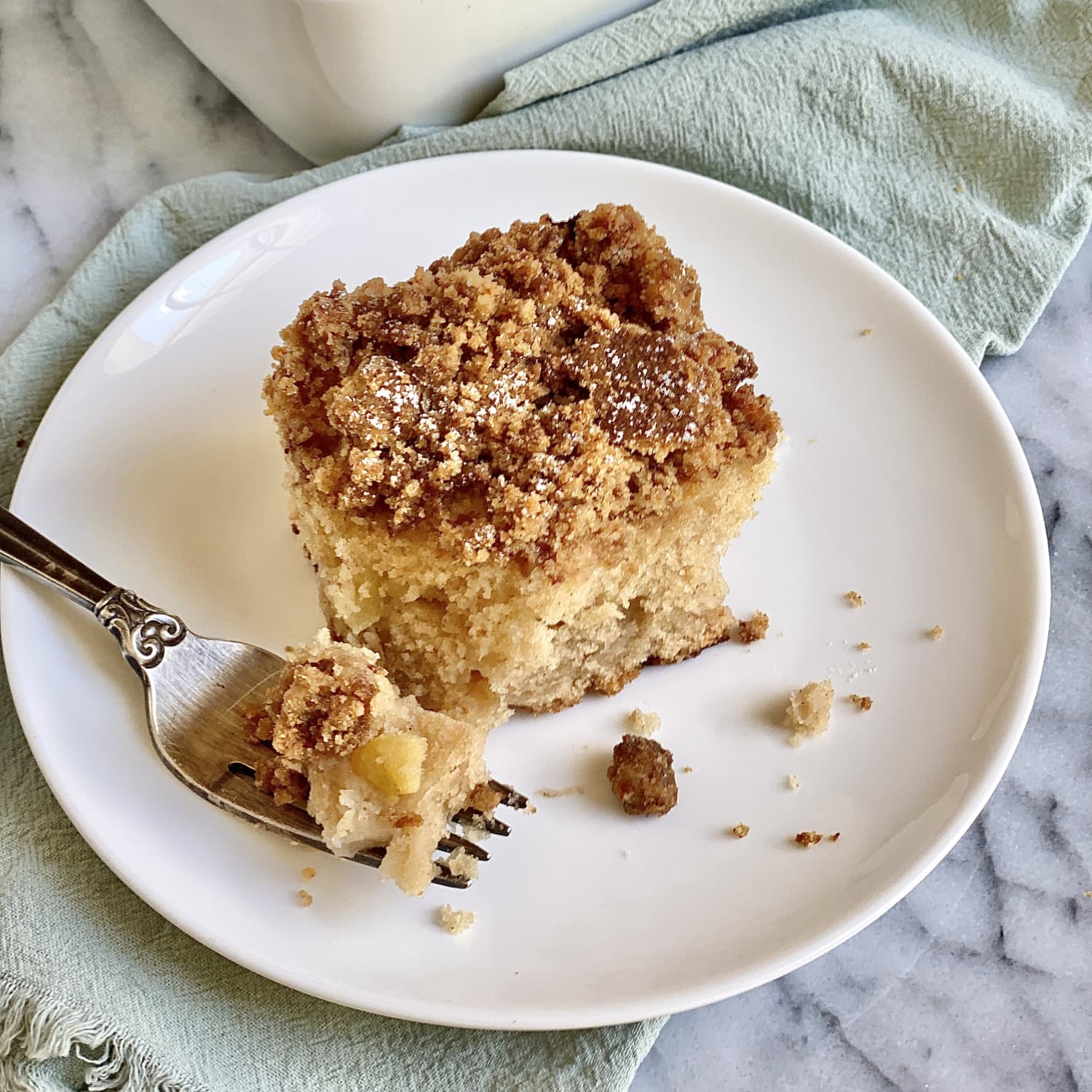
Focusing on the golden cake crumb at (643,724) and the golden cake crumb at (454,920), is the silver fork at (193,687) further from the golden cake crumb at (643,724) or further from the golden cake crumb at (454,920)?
the golden cake crumb at (643,724)

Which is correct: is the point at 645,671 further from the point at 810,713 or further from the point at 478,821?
the point at 478,821

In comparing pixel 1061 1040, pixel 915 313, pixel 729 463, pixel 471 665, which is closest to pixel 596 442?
pixel 729 463

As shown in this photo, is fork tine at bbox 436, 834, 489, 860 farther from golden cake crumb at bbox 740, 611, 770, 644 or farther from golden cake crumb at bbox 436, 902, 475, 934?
golden cake crumb at bbox 740, 611, 770, 644

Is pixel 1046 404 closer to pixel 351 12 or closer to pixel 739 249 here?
pixel 739 249

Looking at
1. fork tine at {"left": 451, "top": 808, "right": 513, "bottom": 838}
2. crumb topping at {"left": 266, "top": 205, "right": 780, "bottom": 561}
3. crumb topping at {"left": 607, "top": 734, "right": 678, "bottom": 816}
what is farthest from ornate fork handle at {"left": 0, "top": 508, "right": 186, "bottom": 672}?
crumb topping at {"left": 607, "top": 734, "right": 678, "bottom": 816}

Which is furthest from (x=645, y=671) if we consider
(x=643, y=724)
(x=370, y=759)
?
(x=370, y=759)
